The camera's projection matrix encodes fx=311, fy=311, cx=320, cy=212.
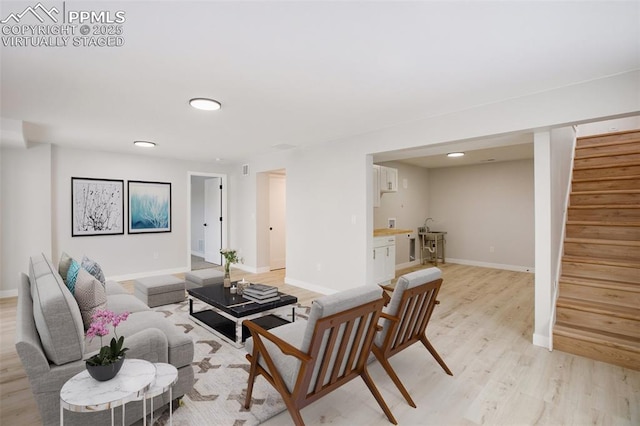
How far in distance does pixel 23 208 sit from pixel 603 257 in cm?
768

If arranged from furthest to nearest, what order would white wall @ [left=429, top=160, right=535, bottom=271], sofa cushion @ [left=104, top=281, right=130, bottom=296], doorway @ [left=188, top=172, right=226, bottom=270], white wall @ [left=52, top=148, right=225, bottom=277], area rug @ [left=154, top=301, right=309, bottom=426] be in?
doorway @ [left=188, top=172, right=226, bottom=270] → white wall @ [left=429, top=160, right=535, bottom=271] → white wall @ [left=52, top=148, right=225, bottom=277] → sofa cushion @ [left=104, top=281, right=130, bottom=296] → area rug @ [left=154, top=301, right=309, bottom=426]

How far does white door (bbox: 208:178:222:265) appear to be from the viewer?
7180mm

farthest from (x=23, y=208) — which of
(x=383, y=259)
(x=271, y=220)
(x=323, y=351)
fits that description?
(x=383, y=259)

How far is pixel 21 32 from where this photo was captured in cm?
187

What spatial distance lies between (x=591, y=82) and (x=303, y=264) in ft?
13.7

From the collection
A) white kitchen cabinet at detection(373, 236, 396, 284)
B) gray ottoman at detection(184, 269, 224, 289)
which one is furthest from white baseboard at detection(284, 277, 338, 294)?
gray ottoman at detection(184, 269, 224, 289)

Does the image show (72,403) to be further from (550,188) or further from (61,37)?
(550,188)

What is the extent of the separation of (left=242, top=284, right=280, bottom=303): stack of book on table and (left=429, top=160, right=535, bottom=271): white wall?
5.64 metres

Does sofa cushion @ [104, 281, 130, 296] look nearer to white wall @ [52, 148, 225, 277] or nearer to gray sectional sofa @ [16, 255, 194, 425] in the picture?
gray sectional sofa @ [16, 255, 194, 425]

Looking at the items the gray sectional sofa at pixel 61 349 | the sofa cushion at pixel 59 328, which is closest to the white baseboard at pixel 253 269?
the gray sectional sofa at pixel 61 349

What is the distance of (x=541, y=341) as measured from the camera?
120 inches

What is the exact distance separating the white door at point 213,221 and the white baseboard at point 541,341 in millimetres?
5997

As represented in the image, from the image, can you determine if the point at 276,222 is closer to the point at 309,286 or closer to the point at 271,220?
the point at 271,220

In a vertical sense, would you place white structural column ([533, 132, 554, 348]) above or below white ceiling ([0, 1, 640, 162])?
below
